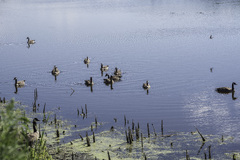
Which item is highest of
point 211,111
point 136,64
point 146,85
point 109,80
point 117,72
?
point 136,64

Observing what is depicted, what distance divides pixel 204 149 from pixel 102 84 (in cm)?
1581

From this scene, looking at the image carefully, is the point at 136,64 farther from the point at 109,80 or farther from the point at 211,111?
the point at 211,111

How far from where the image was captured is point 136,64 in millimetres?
38281

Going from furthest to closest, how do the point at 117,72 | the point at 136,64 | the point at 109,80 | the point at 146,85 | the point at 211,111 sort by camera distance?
the point at 136,64, the point at 117,72, the point at 109,80, the point at 146,85, the point at 211,111

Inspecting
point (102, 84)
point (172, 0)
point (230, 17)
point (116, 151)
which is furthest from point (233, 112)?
point (172, 0)

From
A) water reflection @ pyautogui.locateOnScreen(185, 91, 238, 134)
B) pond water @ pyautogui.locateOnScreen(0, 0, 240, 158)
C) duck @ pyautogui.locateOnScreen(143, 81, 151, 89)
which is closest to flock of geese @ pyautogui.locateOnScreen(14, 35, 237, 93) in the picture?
duck @ pyautogui.locateOnScreen(143, 81, 151, 89)

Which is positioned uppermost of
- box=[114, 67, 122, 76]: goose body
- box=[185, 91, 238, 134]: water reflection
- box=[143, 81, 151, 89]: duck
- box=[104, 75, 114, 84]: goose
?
box=[114, 67, 122, 76]: goose body

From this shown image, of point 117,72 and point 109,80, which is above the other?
point 117,72

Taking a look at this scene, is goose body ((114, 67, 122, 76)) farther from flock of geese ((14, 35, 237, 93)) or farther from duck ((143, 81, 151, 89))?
duck ((143, 81, 151, 89))

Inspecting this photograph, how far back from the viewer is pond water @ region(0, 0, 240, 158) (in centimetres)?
2627

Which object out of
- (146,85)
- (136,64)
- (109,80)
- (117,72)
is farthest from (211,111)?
(136,64)

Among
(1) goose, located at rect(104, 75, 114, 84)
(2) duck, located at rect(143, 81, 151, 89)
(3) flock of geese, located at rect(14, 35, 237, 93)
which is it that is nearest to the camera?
(3) flock of geese, located at rect(14, 35, 237, 93)

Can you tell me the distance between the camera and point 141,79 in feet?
111

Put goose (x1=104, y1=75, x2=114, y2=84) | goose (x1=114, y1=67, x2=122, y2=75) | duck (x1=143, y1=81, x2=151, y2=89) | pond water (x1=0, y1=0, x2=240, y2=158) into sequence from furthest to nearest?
goose (x1=114, y1=67, x2=122, y2=75)
goose (x1=104, y1=75, x2=114, y2=84)
duck (x1=143, y1=81, x2=151, y2=89)
pond water (x1=0, y1=0, x2=240, y2=158)
